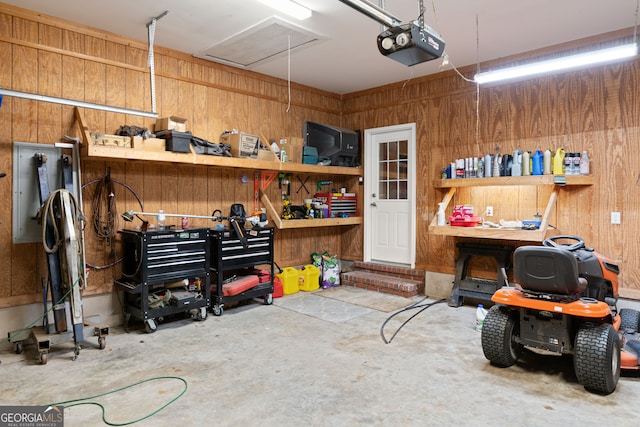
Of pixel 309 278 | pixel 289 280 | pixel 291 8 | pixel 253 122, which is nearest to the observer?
pixel 291 8

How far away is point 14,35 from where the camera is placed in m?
3.68

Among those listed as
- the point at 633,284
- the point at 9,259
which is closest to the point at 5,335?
the point at 9,259

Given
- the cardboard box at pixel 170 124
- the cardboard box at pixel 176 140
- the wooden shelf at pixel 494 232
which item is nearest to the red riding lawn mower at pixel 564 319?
the wooden shelf at pixel 494 232

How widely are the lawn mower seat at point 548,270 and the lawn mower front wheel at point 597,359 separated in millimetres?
302

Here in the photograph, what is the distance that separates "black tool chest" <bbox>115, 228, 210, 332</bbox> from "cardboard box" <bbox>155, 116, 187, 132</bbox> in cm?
112

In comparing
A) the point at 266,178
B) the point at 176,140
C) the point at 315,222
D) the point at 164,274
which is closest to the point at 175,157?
the point at 176,140

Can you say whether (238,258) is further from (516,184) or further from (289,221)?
(516,184)

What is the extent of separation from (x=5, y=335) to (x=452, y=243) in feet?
16.4

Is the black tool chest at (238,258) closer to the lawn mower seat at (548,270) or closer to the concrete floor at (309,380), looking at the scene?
the concrete floor at (309,380)

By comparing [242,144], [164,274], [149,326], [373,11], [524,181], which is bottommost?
[149,326]

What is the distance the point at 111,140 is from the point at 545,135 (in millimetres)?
4662

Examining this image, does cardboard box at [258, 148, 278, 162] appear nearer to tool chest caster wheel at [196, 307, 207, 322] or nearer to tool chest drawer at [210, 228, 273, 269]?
tool chest drawer at [210, 228, 273, 269]

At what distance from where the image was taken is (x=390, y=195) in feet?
20.4

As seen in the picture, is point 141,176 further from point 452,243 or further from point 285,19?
point 452,243
